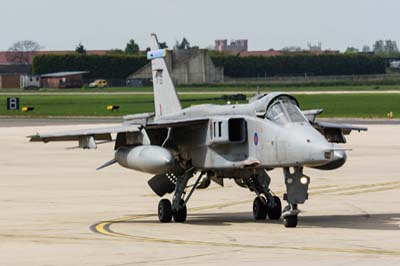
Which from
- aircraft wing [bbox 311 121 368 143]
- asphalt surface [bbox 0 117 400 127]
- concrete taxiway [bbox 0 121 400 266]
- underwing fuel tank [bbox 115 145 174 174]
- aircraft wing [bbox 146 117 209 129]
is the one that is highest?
aircraft wing [bbox 146 117 209 129]

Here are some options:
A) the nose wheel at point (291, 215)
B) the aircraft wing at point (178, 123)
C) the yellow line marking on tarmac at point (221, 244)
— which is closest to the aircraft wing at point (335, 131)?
the aircraft wing at point (178, 123)

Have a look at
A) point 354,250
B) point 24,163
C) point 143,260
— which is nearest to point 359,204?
point 354,250

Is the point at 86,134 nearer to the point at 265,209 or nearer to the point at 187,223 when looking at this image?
the point at 187,223

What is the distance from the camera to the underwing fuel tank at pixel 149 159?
2769cm

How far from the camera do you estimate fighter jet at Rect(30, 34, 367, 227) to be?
26.2 m

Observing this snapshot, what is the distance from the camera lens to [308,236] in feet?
82.1

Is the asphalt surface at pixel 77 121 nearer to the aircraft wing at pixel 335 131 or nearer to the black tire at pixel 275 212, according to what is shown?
the aircraft wing at pixel 335 131

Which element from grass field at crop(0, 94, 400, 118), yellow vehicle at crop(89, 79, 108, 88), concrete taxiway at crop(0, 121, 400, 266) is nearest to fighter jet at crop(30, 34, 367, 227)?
concrete taxiway at crop(0, 121, 400, 266)

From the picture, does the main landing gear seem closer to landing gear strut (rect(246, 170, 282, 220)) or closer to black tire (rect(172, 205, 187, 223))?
black tire (rect(172, 205, 187, 223))

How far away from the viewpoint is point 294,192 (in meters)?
26.2

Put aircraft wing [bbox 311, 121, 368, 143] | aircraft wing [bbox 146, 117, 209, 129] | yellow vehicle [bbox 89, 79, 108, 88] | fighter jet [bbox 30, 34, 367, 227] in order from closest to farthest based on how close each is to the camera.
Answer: fighter jet [bbox 30, 34, 367, 227], aircraft wing [bbox 146, 117, 209, 129], aircraft wing [bbox 311, 121, 368, 143], yellow vehicle [bbox 89, 79, 108, 88]

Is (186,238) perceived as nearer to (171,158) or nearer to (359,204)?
(171,158)

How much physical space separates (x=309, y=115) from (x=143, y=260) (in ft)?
26.0

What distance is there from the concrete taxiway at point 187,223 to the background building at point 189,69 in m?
139
